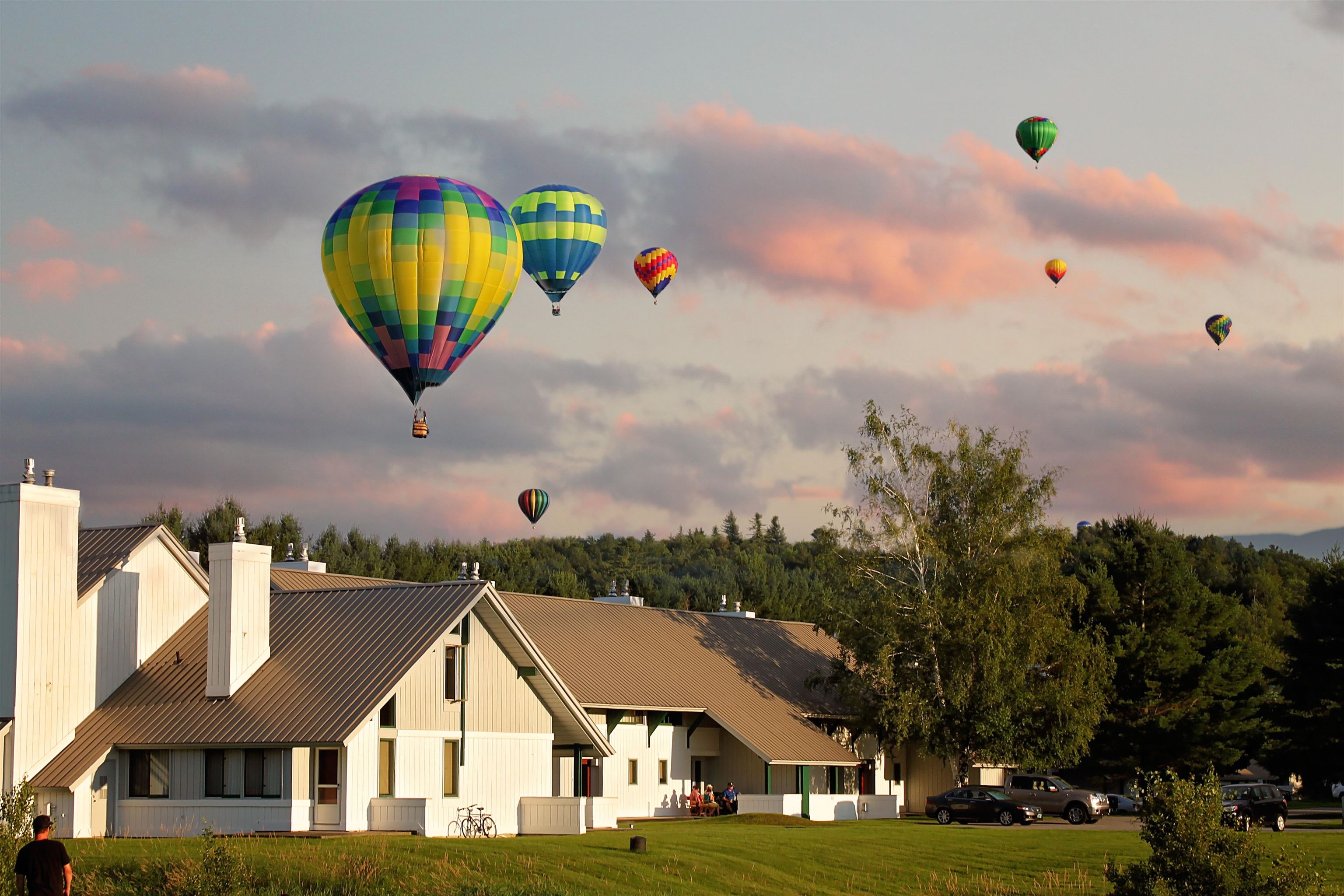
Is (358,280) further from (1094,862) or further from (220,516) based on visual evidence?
(220,516)

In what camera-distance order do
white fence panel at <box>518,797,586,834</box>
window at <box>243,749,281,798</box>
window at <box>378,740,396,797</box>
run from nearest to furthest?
window at <box>243,749,281,798</box>
window at <box>378,740,396,797</box>
white fence panel at <box>518,797,586,834</box>

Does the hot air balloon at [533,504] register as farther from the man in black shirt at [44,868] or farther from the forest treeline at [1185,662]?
the man in black shirt at [44,868]

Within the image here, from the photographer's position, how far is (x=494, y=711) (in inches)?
1647

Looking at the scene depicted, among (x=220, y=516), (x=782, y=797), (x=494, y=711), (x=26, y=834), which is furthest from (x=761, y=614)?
(x=26, y=834)

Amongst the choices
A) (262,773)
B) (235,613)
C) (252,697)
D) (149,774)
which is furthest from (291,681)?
(149,774)

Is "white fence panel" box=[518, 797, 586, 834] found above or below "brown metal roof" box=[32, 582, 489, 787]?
below

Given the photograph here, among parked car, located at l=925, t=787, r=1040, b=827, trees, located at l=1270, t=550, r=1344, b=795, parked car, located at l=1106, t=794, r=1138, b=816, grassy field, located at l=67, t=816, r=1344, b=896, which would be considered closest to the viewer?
grassy field, located at l=67, t=816, r=1344, b=896

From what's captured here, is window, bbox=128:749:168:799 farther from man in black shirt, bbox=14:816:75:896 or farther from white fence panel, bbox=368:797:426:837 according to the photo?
man in black shirt, bbox=14:816:75:896

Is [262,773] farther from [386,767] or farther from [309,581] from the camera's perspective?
[309,581]

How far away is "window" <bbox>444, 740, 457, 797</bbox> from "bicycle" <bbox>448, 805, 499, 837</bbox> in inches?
21.2

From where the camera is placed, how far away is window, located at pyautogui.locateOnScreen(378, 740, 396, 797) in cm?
3850

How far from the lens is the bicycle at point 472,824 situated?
39062 millimetres

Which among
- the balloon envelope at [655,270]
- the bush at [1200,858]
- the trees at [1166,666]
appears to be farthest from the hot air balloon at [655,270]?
the bush at [1200,858]

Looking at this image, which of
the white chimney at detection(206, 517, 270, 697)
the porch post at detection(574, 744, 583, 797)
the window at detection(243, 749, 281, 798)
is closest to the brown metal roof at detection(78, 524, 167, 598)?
the white chimney at detection(206, 517, 270, 697)
